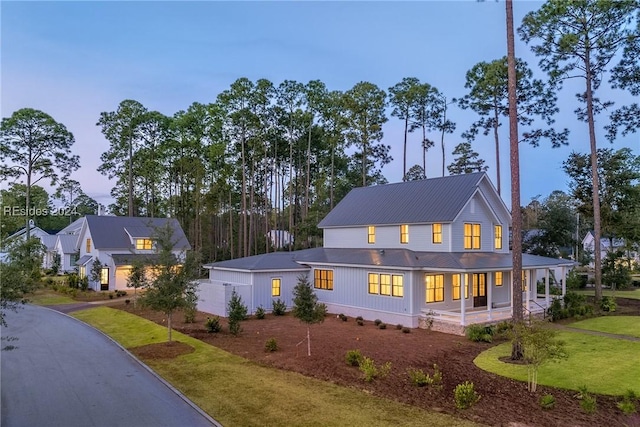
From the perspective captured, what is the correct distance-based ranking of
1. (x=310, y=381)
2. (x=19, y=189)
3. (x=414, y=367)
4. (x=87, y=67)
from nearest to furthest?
(x=310, y=381) → (x=414, y=367) → (x=87, y=67) → (x=19, y=189)

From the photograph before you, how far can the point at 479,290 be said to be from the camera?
2506 cm

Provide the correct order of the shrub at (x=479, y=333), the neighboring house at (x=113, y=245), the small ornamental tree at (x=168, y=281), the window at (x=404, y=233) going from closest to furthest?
the small ornamental tree at (x=168, y=281) < the shrub at (x=479, y=333) < the window at (x=404, y=233) < the neighboring house at (x=113, y=245)

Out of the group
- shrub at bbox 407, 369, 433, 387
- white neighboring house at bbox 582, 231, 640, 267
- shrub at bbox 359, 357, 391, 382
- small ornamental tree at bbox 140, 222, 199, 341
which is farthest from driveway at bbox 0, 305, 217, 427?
white neighboring house at bbox 582, 231, 640, 267

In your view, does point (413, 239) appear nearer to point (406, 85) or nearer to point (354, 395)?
point (354, 395)

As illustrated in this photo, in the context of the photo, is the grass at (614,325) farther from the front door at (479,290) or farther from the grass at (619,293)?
the grass at (619,293)

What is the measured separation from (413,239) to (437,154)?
23.6 meters

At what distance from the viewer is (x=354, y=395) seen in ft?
36.6

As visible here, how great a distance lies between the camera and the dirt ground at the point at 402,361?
992cm

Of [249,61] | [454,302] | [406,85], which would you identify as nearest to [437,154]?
[406,85]

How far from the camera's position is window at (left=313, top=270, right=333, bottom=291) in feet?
86.7

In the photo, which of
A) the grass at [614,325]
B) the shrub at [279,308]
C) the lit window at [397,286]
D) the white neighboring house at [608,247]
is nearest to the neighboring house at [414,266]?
the lit window at [397,286]

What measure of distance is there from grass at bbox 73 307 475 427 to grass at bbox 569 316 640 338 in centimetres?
1554

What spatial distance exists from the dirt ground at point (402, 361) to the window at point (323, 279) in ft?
9.68

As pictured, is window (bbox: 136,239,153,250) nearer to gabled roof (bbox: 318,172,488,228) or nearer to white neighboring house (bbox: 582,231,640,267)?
gabled roof (bbox: 318,172,488,228)
